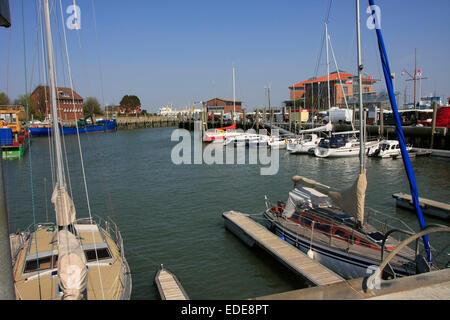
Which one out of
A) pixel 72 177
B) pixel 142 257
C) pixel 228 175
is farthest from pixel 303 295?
pixel 72 177

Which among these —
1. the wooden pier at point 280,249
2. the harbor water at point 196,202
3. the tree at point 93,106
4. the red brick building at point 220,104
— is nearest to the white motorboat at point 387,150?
the harbor water at point 196,202

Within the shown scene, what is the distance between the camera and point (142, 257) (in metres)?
14.3

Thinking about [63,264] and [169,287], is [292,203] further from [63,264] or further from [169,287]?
[63,264]

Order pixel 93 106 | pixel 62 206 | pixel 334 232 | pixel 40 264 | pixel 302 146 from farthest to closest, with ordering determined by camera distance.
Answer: pixel 93 106
pixel 302 146
pixel 334 232
pixel 40 264
pixel 62 206

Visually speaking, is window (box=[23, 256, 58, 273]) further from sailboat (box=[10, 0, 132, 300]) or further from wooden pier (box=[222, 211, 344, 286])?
wooden pier (box=[222, 211, 344, 286])

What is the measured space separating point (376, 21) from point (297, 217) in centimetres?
811

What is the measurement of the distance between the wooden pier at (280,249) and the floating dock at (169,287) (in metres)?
3.73

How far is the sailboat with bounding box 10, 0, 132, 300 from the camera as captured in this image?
707cm

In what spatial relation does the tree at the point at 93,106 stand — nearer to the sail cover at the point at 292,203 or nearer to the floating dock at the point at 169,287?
the sail cover at the point at 292,203

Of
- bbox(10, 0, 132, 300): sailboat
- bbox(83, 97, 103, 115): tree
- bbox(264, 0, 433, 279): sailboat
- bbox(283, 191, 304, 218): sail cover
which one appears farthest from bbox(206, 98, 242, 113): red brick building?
bbox(10, 0, 132, 300): sailboat

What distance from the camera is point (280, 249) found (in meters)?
13.0

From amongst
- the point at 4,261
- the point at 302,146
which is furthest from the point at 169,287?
the point at 302,146

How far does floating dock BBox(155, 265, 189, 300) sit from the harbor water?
60 cm

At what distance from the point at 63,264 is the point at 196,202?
15598 mm
